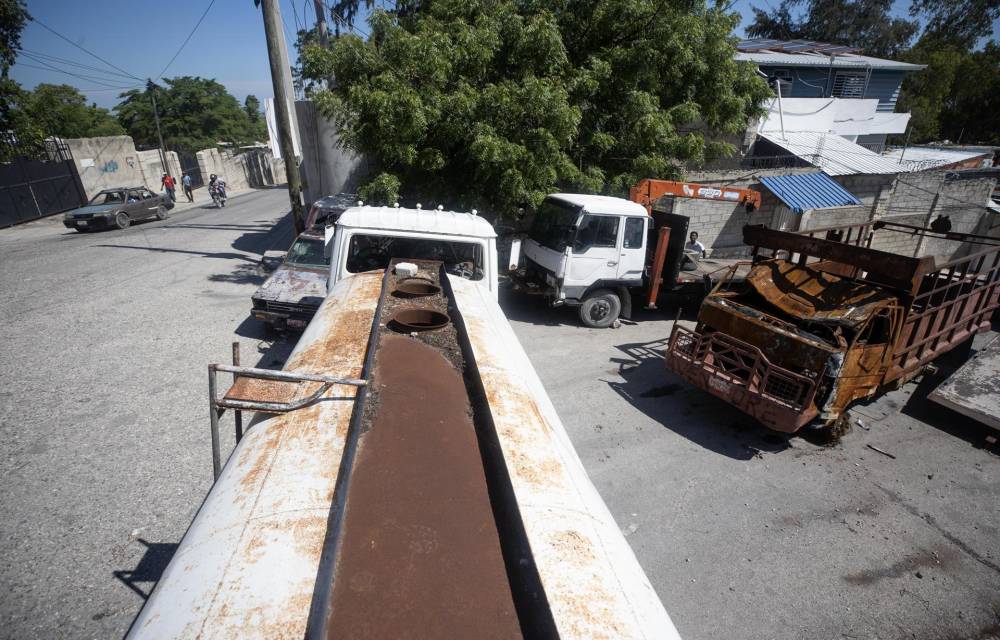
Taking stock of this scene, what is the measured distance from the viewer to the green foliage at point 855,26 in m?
38.8

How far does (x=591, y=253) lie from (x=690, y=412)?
3.31 m

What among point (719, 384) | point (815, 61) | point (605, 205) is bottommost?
point (719, 384)

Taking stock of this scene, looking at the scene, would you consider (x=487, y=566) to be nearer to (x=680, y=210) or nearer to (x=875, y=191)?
(x=680, y=210)

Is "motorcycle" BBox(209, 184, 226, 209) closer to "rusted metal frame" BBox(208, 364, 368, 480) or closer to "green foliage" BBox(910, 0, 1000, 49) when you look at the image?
"rusted metal frame" BBox(208, 364, 368, 480)

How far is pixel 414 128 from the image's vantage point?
318 inches

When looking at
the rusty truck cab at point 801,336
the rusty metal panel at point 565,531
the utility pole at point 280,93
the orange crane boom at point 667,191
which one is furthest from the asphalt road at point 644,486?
the utility pole at point 280,93

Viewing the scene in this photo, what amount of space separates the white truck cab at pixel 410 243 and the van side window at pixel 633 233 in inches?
149

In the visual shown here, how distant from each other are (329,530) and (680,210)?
477 inches

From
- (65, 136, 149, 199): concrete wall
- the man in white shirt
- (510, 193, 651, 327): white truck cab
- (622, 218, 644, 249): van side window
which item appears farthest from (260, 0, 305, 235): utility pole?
(65, 136, 149, 199): concrete wall

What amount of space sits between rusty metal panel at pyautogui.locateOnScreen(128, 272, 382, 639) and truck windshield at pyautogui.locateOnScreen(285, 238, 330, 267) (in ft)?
19.7

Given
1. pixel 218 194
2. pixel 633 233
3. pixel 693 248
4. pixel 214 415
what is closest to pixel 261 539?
pixel 214 415

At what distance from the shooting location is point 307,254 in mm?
8398

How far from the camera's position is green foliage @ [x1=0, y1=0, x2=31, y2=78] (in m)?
15.3

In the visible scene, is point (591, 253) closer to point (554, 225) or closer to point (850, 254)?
point (554, 225)
